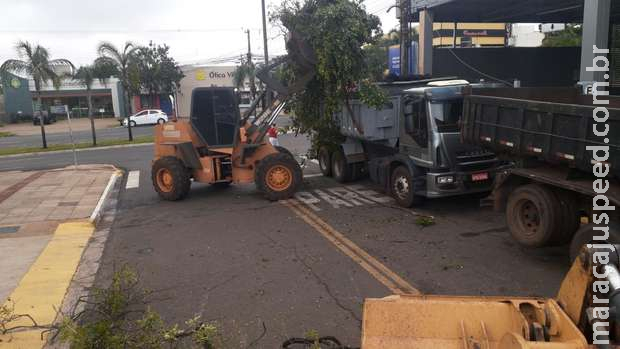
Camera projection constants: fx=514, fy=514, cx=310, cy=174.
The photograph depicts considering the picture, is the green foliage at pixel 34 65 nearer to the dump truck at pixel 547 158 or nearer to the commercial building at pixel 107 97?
the dump truck at pixel 547 158

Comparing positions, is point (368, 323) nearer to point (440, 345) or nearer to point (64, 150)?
point (440, 345)

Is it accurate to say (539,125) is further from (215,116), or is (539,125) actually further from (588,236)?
(215,116)

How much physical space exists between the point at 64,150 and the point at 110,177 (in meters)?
12.0

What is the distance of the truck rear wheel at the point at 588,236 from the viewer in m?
5.84

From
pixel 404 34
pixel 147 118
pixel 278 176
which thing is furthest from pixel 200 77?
pixel 278 176

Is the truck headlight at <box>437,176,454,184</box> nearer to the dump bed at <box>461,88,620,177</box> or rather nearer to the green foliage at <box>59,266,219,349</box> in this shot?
the dump bed at <box>461,88,620,177</box>

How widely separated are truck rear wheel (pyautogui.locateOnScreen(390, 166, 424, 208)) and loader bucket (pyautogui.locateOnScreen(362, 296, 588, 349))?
265 inches

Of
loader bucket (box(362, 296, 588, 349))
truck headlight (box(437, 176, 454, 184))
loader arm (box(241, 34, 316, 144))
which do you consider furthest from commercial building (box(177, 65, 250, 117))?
loader bucket (box(362, 296, 588, 349))

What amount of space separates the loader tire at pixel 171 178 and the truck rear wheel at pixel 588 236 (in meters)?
8.30

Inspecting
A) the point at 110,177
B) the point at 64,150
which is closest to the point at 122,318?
the point at 110,177

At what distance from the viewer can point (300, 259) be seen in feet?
24.8

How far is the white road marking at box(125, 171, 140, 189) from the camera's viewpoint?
14.7 m

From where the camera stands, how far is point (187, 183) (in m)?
12.0

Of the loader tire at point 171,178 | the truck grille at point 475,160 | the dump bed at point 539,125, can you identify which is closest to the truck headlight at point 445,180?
the truck grille at point 475,160
